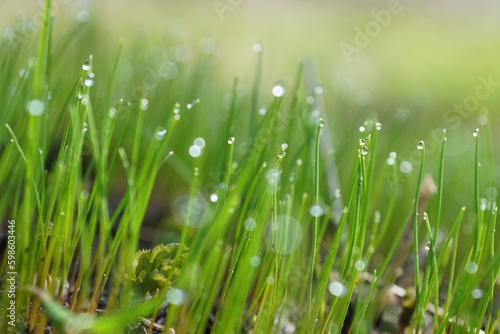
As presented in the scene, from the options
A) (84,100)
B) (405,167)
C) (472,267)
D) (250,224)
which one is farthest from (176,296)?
(405,167)

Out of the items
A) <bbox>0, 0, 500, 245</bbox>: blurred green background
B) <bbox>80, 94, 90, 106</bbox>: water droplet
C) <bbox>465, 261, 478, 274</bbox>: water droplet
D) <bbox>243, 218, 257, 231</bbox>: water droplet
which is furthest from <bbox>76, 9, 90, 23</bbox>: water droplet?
<bbox>465, 261, 478, 274</bbox>: water droplet

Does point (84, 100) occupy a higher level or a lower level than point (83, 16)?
lower

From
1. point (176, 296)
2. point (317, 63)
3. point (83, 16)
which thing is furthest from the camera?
point (317, 63)

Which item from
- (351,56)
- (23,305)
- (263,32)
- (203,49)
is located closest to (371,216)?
(23,305)

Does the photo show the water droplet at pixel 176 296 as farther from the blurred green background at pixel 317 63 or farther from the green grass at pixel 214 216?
the blurred green background at pixel 317 63

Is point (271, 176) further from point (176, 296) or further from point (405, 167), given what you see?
point (405, 167)

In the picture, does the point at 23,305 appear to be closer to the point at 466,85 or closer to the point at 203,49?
the point at 203,49

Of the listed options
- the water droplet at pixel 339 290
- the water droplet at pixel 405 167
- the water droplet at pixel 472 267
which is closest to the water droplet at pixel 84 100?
the water droplet at pixel 339 290

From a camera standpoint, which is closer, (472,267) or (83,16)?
(472,267)
